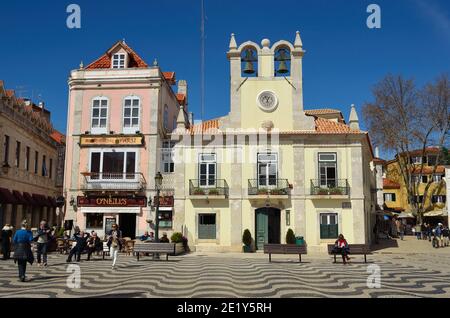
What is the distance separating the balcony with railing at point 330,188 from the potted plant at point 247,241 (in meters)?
4.52

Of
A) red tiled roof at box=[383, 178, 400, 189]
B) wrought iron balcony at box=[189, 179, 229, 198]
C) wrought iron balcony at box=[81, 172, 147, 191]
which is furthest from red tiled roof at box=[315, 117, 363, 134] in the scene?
red tiled roof at box=[383, 178, 400, 189]

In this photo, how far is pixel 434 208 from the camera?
4447 centimetres

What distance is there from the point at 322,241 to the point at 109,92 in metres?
17.0

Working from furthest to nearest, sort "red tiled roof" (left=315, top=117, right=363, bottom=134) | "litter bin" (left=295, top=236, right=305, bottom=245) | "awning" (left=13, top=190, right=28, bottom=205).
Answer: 1. "awning" (left=13, top=190, right=28, bottom=205)
2. "red tiled roof" (left=315, top=117, right=363, bottom=134)
3. "litter bin" (left=295, top=236, right=305, bottom=245)

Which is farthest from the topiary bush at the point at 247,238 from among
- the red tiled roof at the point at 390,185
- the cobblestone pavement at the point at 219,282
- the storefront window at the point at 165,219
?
the red tiled roof at the point at 390,185

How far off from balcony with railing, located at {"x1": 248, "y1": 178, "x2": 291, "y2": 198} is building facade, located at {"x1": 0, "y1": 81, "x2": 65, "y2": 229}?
1302cm

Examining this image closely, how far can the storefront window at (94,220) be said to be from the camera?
28891 mm

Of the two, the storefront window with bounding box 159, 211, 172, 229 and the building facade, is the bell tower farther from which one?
the building facade

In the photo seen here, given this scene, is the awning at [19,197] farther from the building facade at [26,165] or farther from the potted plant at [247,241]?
the potted plant at [247,241]

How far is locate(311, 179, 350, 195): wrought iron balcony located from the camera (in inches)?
1031
